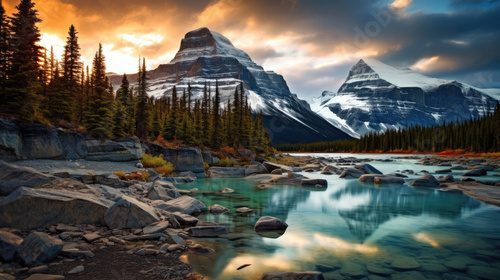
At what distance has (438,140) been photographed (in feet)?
403

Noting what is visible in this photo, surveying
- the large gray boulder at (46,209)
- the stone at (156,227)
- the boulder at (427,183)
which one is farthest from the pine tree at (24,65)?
the boulder at (427,183)

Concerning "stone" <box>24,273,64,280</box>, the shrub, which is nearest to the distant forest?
the shrub

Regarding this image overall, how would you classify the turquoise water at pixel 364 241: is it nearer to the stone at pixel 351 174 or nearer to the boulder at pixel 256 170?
the stone at pixel 351 174

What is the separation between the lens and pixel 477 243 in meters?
12.9

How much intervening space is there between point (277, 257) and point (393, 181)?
27246mm

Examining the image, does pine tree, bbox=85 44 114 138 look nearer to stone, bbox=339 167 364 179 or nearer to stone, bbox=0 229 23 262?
stone, bbox=0 229 23 262

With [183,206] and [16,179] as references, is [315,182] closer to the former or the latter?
[183,206]

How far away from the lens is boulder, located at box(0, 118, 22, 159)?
2342cm

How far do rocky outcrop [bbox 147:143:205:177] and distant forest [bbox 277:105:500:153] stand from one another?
266 ft

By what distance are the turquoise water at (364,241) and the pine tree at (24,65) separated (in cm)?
1676

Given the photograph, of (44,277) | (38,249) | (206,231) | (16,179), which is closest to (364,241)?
(206,231)

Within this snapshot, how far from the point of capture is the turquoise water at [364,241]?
978 centimetres

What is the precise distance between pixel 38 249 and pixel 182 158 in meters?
34.9

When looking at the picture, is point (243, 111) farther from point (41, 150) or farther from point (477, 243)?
point (477, 243)
